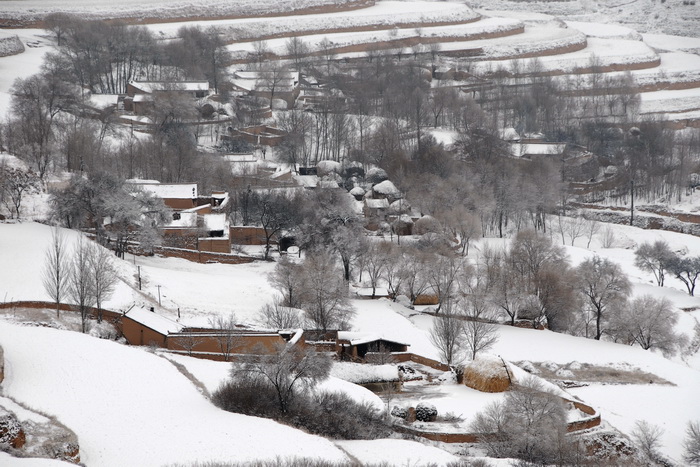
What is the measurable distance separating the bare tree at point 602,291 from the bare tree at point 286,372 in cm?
1950

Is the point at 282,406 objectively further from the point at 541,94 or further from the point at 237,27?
the point at 237,27

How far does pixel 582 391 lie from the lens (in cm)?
3102

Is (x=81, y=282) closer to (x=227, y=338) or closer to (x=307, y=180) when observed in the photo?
(x=227, y=338)

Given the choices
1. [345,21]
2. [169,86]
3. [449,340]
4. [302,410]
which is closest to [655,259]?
[449,340]

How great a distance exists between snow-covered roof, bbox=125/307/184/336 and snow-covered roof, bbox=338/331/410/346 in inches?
235

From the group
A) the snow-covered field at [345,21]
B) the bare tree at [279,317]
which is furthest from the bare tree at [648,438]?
the snow-covered field at [345,21]

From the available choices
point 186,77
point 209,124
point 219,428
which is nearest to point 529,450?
point 219,428

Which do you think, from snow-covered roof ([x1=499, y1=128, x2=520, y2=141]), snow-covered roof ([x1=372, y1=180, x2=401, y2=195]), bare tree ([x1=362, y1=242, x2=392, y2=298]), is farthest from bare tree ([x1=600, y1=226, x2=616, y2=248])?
bare tree ([x1=362, y1=242, x2=392, y2=298])

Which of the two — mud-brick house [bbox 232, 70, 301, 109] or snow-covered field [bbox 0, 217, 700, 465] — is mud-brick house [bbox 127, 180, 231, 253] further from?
mud-brick house [bbox 232, 70, 301, 109]

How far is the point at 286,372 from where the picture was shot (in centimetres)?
2283

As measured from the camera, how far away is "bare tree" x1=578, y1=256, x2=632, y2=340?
39469 mm

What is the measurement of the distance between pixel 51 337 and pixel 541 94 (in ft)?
218

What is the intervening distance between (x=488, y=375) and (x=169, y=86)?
49.9m

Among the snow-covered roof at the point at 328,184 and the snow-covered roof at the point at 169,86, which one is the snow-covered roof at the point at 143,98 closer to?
the snow-covered roof at the point at 169,86
